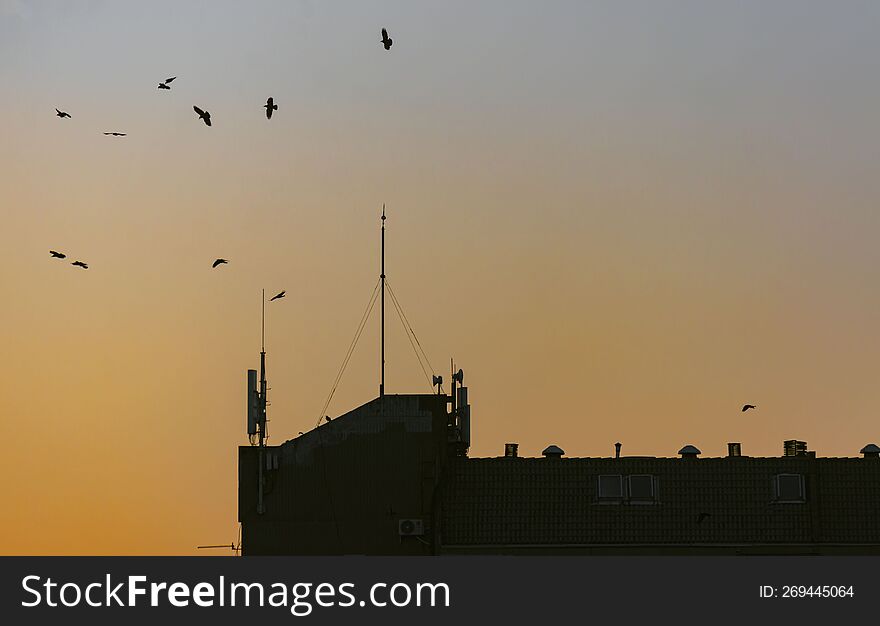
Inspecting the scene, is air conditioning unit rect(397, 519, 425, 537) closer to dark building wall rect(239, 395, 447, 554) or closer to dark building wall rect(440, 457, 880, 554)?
dark building wall rect(239, 395, 447, 554)

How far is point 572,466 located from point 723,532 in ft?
25.1

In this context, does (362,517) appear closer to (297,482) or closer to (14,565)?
(297,482)

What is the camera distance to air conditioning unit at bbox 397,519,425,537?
122 m

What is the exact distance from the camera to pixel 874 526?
12494cm

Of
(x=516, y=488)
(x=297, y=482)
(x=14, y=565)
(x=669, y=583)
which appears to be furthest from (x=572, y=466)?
(x=14, y=565)

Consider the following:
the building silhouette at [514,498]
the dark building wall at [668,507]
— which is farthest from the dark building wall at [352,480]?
the dark building wall at [668,507]

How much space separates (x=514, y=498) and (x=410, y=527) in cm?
548

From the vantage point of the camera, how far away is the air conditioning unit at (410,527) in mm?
121500

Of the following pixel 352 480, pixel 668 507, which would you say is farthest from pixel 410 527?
pixel 668 507

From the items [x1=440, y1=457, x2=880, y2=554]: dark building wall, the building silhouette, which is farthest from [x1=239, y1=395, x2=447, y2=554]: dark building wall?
[x1=440, y1=457, x2=880, y2=554]: dark building wall

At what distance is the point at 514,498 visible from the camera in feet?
407

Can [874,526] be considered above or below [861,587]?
above

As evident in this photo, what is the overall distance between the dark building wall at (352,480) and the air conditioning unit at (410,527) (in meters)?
0.24

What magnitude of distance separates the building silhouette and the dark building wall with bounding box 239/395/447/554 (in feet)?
0.15
